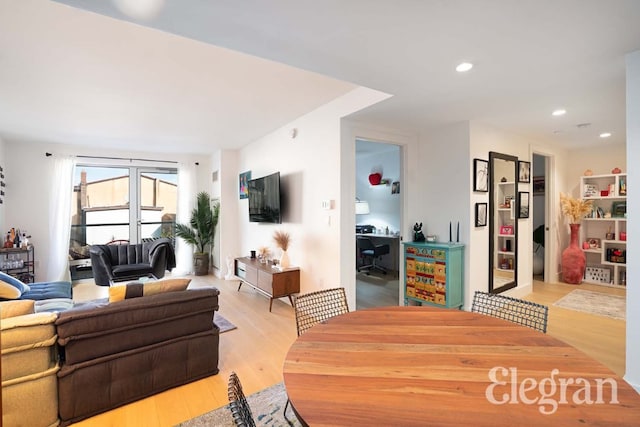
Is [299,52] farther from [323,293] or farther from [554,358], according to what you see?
[554,358]

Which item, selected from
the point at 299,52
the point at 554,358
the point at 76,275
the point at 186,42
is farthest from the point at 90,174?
the point at 554,358

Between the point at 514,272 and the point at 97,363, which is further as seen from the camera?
the point at 514,272

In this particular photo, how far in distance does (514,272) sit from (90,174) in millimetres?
7515

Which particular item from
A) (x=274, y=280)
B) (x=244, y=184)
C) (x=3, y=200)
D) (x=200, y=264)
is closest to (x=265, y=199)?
(x=244, y=184)

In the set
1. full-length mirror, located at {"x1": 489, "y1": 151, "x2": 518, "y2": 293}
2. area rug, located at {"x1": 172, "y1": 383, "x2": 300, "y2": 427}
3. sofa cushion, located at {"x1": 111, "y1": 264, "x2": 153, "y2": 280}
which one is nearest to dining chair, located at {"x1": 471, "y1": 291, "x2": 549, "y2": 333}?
area rug, located at {"x1": 172, "y1": 383, "x2": 300, "y2": 427}

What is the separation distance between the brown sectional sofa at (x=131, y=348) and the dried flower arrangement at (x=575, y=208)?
5.79 meters

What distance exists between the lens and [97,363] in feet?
6.46

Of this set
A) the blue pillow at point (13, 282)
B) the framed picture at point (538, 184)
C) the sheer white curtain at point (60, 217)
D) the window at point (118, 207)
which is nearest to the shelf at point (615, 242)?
the framed picture at point (538, 184)

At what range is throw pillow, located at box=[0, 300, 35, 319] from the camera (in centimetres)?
183

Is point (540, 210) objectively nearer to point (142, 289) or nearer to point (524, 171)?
point (524, 171)

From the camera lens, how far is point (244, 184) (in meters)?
5.74

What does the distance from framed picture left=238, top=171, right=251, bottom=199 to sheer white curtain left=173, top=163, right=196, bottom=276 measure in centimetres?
127

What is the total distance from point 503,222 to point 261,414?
3.84m

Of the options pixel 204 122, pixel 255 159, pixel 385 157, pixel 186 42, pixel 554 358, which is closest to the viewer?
pixel 554 358
